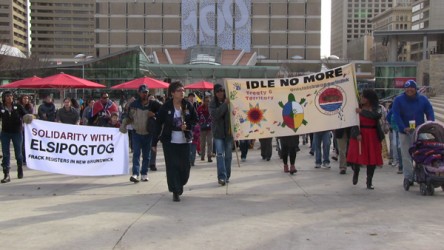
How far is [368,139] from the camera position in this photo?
350 inches

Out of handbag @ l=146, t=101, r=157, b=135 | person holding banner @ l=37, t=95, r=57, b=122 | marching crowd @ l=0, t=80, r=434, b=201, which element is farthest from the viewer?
person holding banner @ l=37, t=95, r=57, b=122

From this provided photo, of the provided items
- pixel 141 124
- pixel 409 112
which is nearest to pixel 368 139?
pixel 409 112

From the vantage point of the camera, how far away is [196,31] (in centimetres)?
10431

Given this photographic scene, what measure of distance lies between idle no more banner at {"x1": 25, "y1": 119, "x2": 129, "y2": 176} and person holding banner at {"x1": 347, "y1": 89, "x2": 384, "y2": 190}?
4.54 meters

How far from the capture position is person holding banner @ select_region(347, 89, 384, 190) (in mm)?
8773

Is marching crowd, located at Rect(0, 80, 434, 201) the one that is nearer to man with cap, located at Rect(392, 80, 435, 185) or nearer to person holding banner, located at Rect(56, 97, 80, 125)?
man with cap, located at Rect(392, 80, 435, 185)

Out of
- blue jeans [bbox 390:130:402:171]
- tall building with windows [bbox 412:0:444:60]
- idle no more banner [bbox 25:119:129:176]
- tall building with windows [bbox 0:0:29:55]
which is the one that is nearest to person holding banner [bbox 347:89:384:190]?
blue jeans [bbox 390:130:402:171]

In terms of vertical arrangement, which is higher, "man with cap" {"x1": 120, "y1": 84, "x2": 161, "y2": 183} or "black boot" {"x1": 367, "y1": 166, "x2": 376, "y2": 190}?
"man with cap" {"x1": 120, "y1": 84, "x2": 161, "y2": 183}

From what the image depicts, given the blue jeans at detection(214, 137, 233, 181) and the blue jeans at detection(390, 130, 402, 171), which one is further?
the blue jeans at detection(390, 130, 402, 171)

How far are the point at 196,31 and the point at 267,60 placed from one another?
16.5m

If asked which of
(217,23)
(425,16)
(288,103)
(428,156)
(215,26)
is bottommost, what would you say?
(428,156)

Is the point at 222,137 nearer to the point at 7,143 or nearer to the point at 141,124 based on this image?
the point at 141,124

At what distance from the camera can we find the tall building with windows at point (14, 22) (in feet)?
546

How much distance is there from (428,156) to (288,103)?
118 inches
